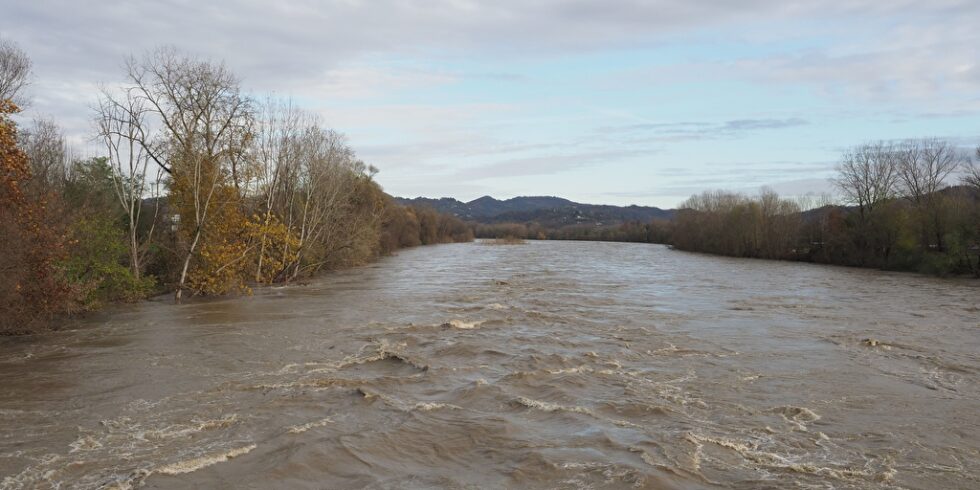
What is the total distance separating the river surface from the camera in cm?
643

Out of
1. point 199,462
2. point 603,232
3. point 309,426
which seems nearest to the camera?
point 199,462

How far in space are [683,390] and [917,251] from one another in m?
39.2

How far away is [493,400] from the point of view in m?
9.08

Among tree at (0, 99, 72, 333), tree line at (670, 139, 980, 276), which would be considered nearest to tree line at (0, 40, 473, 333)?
tree at (0, 99, 72, 333)

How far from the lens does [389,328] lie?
15.6 metres

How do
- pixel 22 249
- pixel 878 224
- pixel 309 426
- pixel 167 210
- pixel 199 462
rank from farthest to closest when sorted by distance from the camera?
pixel 878 224, pixel 167 210, pixel 22 249, pixel 309 426, pixel 199 462

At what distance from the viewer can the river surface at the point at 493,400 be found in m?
6.43

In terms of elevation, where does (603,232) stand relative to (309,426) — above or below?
above

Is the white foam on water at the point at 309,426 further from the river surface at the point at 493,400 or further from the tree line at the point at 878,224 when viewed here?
the tree line at the point at 878,224

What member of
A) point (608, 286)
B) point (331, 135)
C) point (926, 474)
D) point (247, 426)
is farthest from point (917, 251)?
point (247, 426)

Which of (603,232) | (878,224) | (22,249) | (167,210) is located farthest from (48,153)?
(603,232)

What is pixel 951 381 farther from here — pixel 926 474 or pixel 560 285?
pixel 560 285

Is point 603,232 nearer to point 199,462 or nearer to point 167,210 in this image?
point 167,210

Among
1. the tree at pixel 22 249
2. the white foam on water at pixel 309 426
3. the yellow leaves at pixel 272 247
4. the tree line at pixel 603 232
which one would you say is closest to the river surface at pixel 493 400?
the white foam on water at pixel 309 426
